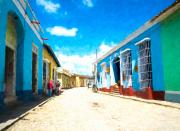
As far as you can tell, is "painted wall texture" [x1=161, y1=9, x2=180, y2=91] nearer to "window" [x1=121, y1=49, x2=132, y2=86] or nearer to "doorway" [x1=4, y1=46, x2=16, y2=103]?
"window" [x1=121, y1=49, x2=132, y2=86]

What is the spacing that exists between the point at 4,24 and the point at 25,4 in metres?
5.03

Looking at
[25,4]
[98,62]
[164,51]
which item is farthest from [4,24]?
[98,62]

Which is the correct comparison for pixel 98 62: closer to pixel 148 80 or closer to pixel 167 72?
pixel 148 80

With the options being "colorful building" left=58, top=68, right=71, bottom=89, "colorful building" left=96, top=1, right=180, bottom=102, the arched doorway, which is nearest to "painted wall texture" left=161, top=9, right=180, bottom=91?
"colorful building" left=96, top=1, right=180, bottom=102

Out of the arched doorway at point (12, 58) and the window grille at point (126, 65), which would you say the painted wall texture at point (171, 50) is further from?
the arched doorway at point (12, 58)

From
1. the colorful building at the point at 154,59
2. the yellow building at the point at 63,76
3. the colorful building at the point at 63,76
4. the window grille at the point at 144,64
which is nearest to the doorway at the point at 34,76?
the colorful building at the point at 154,59

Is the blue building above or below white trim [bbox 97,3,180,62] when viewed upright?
below

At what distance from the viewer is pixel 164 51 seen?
49.9 feet

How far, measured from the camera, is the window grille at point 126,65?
2206 centimetres

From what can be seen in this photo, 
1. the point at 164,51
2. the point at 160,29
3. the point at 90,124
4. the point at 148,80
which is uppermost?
the point at 160,29

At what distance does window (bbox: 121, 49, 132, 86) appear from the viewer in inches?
868

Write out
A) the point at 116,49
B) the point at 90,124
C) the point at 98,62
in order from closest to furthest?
the point at 90,124 → the point at 116,49 → the point at 98,62

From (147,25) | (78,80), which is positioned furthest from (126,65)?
(78,80)

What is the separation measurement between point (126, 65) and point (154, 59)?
647cm
